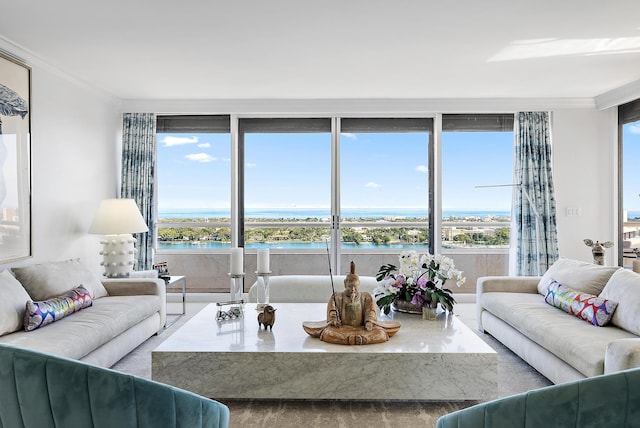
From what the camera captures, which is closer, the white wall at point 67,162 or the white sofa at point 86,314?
the white sofa at point 86,314

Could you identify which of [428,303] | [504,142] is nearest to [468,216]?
[504,142]

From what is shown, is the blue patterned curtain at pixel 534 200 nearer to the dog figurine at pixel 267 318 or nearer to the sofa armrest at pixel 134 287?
the dog figurine at pixel 267 318

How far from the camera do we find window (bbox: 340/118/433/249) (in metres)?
5.93

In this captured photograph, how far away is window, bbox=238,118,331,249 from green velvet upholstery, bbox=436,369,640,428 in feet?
15.1

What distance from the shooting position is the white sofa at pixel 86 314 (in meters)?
2.85

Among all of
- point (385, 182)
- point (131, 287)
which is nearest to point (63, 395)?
point (131, 287)

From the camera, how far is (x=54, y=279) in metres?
3.53

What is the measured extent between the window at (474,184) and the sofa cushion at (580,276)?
1.83 m

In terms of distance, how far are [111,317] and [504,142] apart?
4903mm

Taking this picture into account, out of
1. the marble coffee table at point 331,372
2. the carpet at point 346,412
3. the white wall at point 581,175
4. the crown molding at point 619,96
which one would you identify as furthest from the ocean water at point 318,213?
the marble coffee table at point 331,372

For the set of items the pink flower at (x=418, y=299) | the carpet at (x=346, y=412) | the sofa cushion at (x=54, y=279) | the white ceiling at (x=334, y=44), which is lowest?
the carpet at (x=346, y=412)

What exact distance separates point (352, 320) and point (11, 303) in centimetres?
220

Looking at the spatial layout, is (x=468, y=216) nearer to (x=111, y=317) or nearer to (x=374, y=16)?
(x=374, y=16)

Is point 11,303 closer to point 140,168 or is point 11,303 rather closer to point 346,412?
point 346,412
